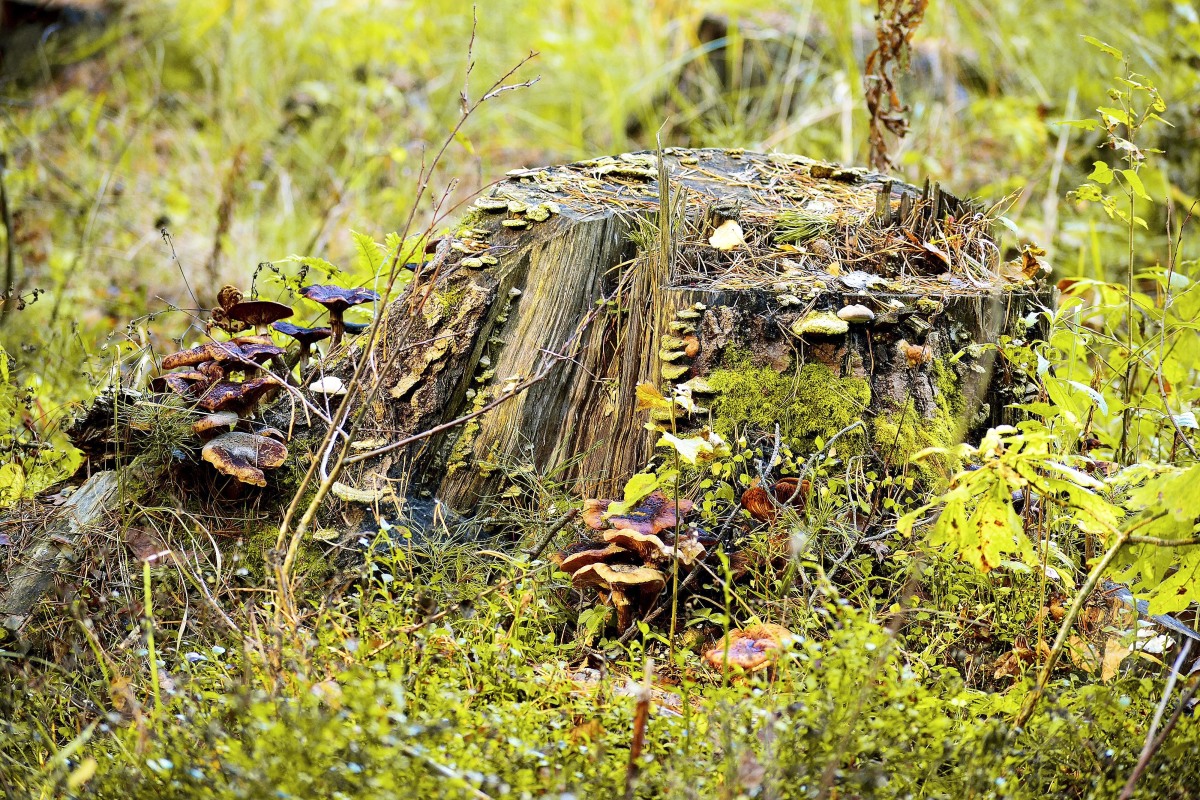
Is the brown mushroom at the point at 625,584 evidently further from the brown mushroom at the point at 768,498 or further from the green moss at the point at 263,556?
the green moss at the point at 263,556

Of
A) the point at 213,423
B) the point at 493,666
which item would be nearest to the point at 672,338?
the point at 493,666

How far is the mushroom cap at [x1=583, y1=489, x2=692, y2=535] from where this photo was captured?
2352 millimetres

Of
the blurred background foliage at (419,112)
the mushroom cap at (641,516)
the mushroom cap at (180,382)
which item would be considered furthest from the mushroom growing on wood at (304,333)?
the blurred background foliage at (419,112)

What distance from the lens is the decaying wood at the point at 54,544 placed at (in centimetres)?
248

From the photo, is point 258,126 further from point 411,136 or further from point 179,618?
point 179,618

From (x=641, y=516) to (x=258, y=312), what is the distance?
1.28 meters

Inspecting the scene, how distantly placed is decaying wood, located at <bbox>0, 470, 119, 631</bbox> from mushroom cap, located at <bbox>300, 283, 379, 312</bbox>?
727mm

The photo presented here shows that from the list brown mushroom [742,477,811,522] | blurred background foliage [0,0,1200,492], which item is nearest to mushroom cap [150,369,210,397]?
brown mushroom [742,477,811,522]

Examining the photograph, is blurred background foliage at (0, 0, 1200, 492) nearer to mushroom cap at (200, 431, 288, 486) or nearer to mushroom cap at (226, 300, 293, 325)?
mushroom cap at (226, 300, 293, 325)

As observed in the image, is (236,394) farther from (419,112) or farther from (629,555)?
(419,112)

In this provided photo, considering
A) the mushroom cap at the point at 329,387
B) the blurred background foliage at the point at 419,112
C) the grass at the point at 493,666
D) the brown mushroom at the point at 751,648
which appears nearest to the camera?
the grass at the point at 493,666

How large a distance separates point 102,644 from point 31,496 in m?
0.69

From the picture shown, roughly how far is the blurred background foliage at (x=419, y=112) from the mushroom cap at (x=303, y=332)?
1908 millimetres

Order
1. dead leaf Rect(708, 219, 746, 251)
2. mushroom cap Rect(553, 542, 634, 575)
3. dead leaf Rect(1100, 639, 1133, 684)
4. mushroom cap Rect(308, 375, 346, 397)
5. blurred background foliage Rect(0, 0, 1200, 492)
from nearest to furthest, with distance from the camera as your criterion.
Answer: dead leaf Rect(1100, 639, 1133, 684) < mushroom cap Rect(553, 542, 634, 575) < mushroom cap Rect(308, 375, 346, 397) < dead leaf Rect(708, 219, 746, 251) < blurred background foliage Rect(0, 0, 1200, 492)
